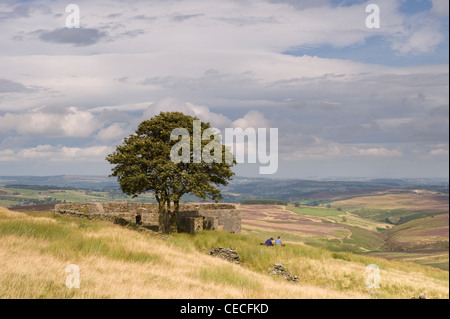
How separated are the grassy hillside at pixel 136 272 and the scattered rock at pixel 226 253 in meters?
0.83

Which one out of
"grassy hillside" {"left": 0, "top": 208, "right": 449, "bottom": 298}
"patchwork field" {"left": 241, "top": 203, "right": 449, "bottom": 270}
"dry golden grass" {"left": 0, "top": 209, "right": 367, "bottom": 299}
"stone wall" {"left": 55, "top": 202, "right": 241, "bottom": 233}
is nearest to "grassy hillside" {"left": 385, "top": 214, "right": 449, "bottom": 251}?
"patchwork field" {"left": 241, "top": 203, "right": 449, "bottom": 270}

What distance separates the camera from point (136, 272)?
15.3 meters

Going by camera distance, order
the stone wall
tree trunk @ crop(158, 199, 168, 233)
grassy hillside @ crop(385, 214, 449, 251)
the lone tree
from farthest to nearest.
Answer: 1. grassy hillside @ crop(385, 214, 449, 251)
2. the stone wall
3. tree trunk @ crop(158, 199, 168, 233)
4. the lone tree

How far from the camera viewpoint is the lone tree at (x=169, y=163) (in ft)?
→ 116

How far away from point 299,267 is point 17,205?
3247 cm

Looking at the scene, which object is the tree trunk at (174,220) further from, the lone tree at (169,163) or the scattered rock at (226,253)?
the scattered rock at (226,253)

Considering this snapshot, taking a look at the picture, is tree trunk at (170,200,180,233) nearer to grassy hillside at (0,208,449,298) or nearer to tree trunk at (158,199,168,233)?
tree trunk at (158,199,168,233)

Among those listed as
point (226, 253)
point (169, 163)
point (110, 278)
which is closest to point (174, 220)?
point (169, 163)

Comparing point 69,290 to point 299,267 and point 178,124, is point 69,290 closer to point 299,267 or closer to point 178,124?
point 299,267

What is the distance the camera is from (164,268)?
17.8m

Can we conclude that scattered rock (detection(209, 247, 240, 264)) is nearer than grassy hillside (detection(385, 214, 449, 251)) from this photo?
Yes

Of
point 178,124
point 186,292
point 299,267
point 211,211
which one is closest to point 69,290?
point 186,292

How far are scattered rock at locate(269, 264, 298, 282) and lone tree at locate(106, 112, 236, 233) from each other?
33.7 ft

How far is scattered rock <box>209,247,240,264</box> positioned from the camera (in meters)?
31.8
